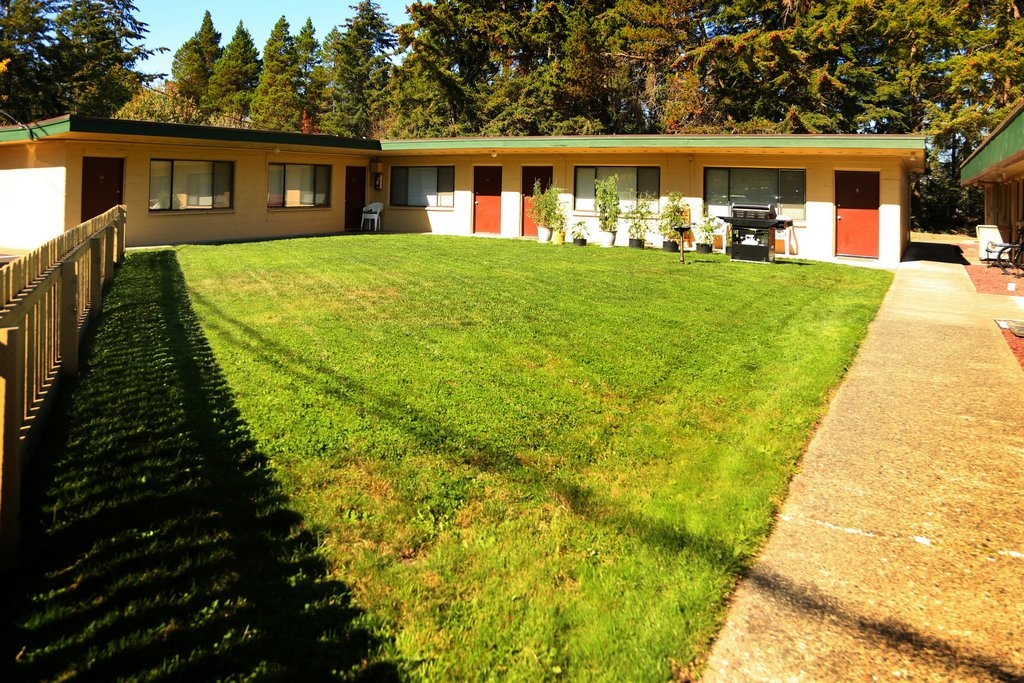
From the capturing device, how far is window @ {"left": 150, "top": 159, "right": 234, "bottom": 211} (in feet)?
59.7

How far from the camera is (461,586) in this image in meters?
2.95

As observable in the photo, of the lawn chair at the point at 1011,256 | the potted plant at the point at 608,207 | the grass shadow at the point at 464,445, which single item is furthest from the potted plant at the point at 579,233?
the grass shadow at the point at 464,445

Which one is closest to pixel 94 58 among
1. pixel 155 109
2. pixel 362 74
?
pixel 155 109

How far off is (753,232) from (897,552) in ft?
48.2

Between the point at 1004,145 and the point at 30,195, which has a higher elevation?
the point at 1004,145

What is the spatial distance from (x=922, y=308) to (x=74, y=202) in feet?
58.4

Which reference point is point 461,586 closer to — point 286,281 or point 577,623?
point 577,623

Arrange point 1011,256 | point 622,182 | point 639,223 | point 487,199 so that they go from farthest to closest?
point 487,199
point 622,182
point 639,223
point 1011,256

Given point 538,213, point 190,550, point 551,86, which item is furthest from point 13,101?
point 190,550

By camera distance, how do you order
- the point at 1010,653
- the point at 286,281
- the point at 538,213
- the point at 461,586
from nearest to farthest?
1. the point at 1010,653
2. the point at 461,586
3. the point at 286,281
4. the point at 538,213

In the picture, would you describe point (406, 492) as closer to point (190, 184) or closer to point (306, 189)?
point (190, 184)

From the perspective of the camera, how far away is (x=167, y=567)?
2.95 m

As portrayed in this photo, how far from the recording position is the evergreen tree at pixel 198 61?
7112cm

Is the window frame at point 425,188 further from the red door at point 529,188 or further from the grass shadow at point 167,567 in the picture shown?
the grass shadow at point 167,567
